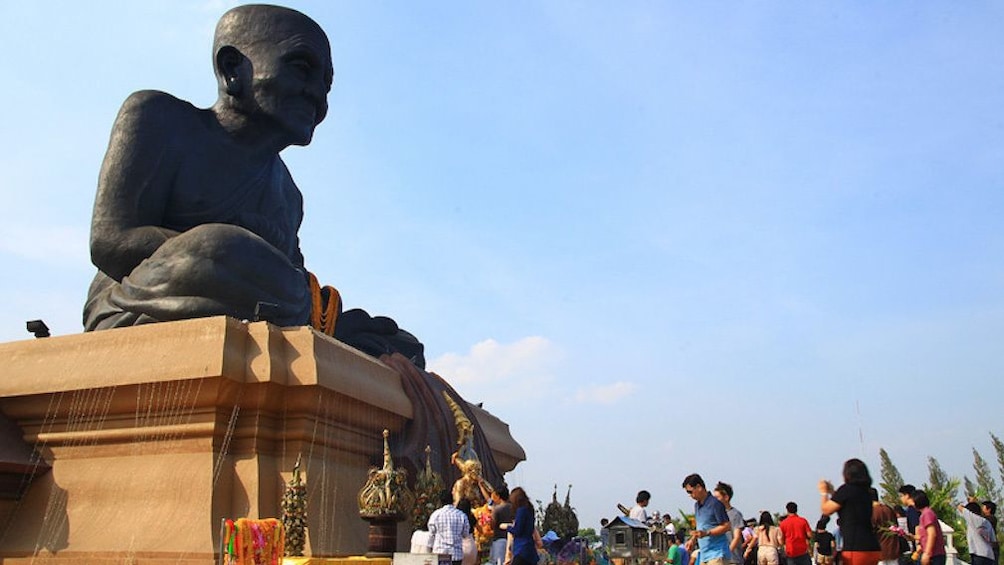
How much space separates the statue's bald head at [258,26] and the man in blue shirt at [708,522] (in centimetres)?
566

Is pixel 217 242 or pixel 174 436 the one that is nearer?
pixel 174 436

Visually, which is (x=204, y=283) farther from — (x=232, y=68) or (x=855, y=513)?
(x=855, y=513)

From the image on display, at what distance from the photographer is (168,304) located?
7.63 metres

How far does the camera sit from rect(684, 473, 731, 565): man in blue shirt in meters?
6.98

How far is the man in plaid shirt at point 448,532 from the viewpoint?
6.25 meters

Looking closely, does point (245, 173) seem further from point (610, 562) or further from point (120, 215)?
point (610, 562)

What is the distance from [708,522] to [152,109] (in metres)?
6.16

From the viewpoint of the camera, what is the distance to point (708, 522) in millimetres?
7020

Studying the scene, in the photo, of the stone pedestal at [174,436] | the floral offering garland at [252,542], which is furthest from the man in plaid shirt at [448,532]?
the floral offering garland at [252,542]

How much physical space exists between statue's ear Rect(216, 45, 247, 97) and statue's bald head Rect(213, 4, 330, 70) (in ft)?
0.19

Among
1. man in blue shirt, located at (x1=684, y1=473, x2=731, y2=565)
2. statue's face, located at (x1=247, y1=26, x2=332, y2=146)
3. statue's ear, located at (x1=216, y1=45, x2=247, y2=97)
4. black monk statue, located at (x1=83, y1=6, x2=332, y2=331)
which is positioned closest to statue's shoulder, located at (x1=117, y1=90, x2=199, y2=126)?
black monk statue, located at (x1=83, y1=6, x2=332, y2=331)

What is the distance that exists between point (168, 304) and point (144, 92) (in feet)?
7.93

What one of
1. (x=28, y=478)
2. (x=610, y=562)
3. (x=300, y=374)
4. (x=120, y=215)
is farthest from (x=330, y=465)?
(x=610, y=562)

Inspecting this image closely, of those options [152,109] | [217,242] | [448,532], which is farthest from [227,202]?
[448,532]
